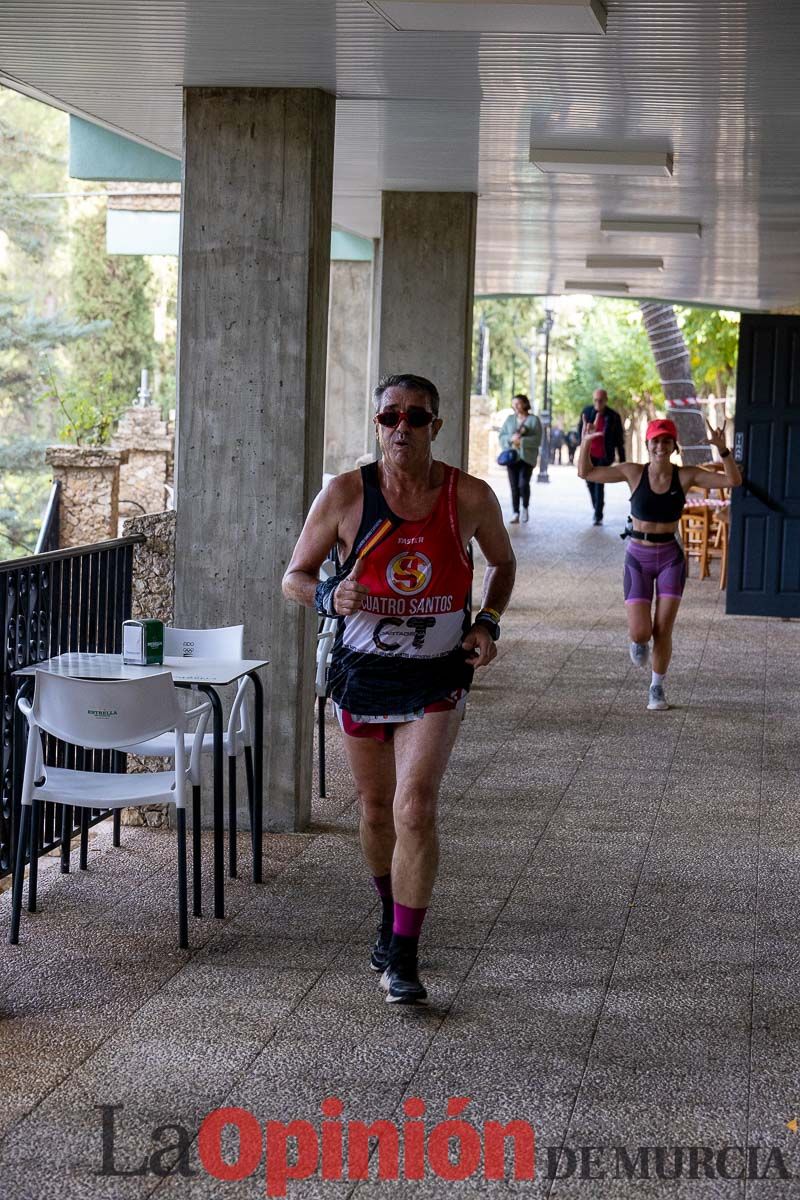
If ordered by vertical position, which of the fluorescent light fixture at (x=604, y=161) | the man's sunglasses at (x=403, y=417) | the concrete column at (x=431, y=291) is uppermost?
the fluorescent light fixture at (x=604, y=161)

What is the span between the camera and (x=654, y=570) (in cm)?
1050

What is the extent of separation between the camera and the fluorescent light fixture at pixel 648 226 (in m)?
12.3

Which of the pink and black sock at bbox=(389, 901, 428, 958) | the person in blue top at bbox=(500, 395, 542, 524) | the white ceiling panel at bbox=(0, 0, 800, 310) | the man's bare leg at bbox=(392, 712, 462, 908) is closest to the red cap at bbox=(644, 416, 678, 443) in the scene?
the white ceiling panel at bbox=(0, 0, 800, 310)

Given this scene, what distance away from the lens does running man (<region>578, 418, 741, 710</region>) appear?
10.3 metres

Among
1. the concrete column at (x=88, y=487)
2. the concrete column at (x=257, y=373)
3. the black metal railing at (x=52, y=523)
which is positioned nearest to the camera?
the concrete column at (x=257, y=373)

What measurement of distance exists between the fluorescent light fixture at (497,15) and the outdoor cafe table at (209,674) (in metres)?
2.48

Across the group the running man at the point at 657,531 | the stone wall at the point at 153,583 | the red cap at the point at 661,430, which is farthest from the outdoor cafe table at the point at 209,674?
the red cap at the point at 661,430

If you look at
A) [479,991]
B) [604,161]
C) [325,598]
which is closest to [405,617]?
[325,598]

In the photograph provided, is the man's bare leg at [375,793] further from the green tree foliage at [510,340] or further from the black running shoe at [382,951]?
the green tree foliage at [510,340]

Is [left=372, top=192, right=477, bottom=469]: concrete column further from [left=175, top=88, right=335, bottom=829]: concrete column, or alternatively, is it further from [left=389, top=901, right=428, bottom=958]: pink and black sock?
[left=389, top=901, right=428, bottom=958]: pink and black sock

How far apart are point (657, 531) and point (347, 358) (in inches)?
384

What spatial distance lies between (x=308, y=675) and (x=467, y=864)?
1.25m

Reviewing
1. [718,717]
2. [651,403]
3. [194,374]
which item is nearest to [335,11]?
[194,374]

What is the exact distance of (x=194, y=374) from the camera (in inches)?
290
